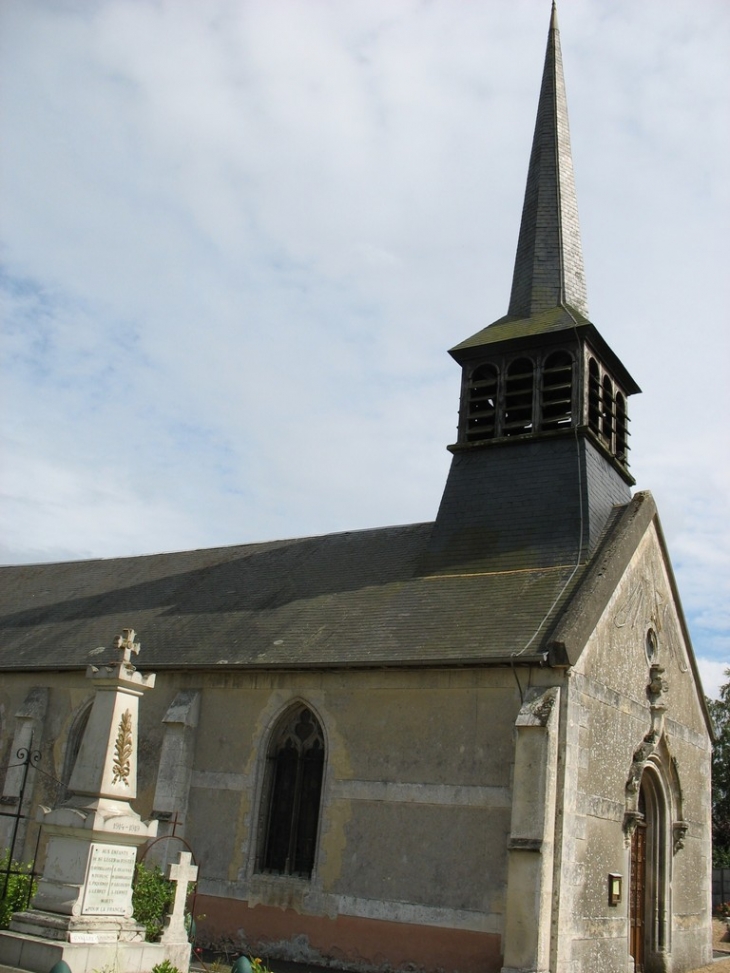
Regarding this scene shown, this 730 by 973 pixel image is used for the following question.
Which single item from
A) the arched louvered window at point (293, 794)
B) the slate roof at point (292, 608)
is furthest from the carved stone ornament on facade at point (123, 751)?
the arched louvered window at point (293, 794)

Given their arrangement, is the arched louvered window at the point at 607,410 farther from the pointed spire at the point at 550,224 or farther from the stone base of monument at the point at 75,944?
the stone base of monument at the point at 75,944

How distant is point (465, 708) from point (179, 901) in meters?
4.61

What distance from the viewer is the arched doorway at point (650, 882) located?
559 inches

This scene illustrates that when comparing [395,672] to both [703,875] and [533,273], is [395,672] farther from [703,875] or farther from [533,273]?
[533,273]

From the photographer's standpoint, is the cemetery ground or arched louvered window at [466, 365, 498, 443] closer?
the cemetery ground

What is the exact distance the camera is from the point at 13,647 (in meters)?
19.2

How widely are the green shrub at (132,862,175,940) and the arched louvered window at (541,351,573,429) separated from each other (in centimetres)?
1007

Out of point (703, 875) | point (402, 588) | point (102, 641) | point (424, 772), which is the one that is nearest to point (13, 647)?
point (102, 641)

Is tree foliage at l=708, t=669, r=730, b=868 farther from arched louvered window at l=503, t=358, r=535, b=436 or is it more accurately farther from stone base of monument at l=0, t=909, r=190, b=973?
stone base of monument at l=0, t=909, r=190, b=973

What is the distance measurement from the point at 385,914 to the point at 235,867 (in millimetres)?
2728

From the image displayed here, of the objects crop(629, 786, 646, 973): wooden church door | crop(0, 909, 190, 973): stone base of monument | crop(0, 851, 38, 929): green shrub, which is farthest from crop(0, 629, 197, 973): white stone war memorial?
crop(629, 786, 646, 973): wooden church door

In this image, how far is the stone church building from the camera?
12.2 metres

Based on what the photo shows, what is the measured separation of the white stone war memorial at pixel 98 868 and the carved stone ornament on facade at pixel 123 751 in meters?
0.01

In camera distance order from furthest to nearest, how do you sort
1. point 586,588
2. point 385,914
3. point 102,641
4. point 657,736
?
1. point 102,641
2. point 657,736
3. point 586,588
4. point 385,914
